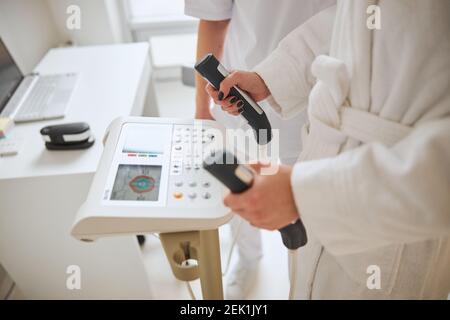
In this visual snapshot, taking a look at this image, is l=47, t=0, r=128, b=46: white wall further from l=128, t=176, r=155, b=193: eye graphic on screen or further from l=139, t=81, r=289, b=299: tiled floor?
l=128, t=176, r=155, b=193: eye graphic on screen

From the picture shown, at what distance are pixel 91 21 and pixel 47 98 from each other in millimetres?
708

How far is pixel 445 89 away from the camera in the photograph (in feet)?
1.28

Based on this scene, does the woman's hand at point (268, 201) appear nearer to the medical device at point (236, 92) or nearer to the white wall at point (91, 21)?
the medical device at point (236, 92)

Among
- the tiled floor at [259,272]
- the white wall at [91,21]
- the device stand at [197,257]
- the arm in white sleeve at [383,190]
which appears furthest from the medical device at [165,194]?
the white wall at [91,21]

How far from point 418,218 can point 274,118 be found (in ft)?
1.67

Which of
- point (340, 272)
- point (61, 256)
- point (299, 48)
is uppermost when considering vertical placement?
point (299, 48)

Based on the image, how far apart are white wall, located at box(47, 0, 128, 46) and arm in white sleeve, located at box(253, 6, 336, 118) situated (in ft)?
4.03

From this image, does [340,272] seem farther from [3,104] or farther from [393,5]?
[3,104]

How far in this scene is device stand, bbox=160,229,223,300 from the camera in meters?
0.55

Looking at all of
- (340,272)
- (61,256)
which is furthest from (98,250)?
(340,272)

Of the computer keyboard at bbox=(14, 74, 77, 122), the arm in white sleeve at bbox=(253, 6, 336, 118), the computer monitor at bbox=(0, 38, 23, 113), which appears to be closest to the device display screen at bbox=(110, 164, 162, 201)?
the arm in white sleeve at bbox=(253, 6, 336, 118)

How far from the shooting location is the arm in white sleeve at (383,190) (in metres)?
0.36

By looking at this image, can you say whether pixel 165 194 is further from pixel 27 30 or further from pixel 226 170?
pixel 27 30

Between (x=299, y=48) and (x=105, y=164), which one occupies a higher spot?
(x=299, y=48)
